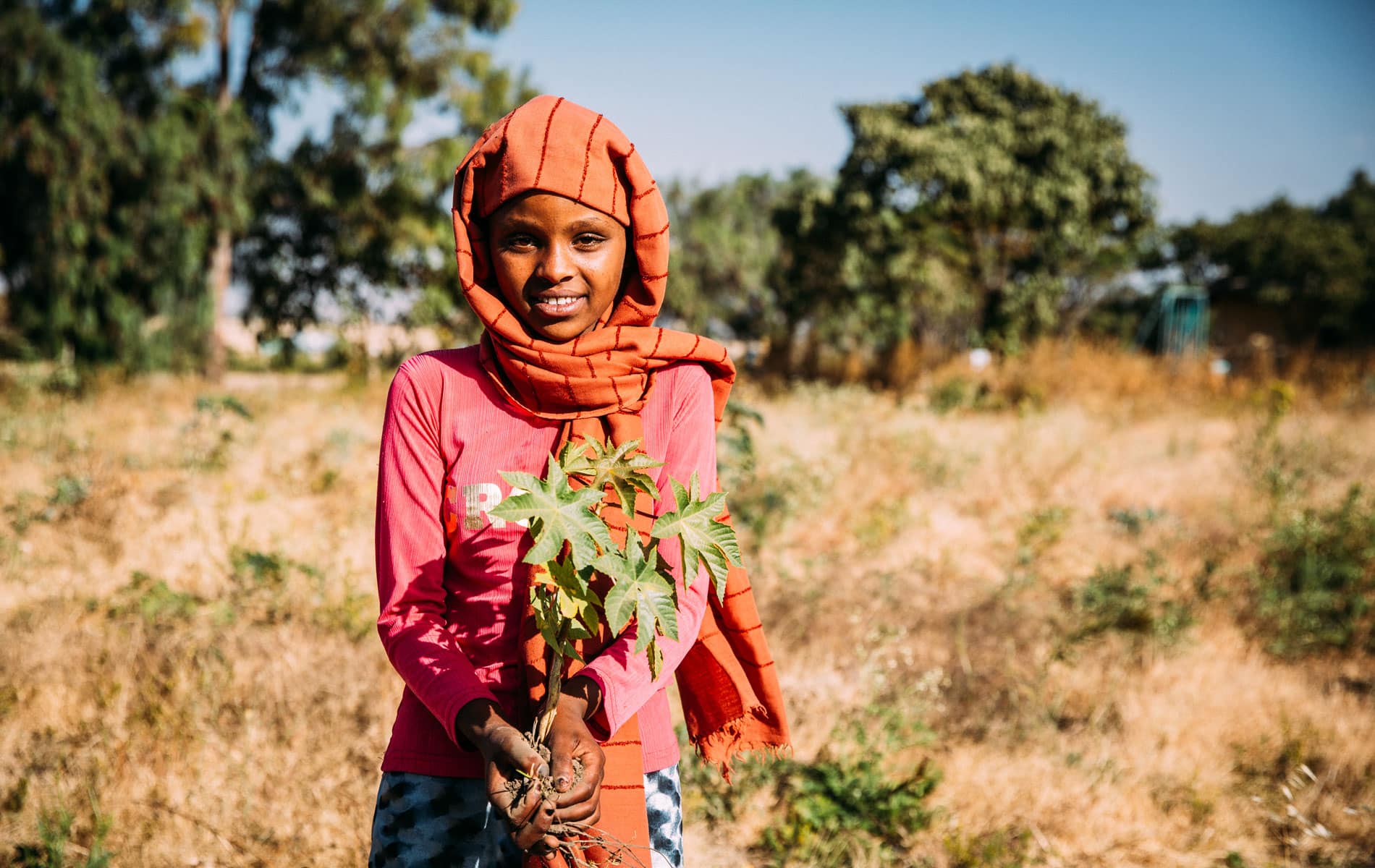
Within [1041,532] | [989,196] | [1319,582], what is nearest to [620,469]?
[1041,532]

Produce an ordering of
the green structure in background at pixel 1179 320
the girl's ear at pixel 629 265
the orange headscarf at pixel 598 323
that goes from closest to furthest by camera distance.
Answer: the orange headscarf at pixel 598 323, the girl's ear at pixel 629 265, the green structure in background at pixel 1179 320

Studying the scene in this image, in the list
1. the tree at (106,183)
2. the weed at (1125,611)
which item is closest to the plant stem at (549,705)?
the weed at (1125,611)

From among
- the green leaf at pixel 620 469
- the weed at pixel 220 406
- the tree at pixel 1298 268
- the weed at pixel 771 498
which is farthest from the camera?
the tree at pixel 1298 268

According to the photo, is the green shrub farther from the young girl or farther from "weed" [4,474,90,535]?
"weed" [4,474,90,535]

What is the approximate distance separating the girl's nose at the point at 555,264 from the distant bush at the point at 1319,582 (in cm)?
425

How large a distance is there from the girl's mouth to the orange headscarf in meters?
0.04

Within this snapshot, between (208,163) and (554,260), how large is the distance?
38.0ft

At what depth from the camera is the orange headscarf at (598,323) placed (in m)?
1.21

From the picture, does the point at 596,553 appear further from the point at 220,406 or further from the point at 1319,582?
the point at 220,406

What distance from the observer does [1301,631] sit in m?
4.24

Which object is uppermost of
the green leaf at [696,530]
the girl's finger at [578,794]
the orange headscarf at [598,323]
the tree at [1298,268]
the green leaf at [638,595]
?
the tree at [1298,268]

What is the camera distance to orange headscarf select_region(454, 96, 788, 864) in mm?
1214

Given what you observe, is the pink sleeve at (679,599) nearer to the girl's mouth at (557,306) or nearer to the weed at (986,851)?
the girl's mouth at (557,306)

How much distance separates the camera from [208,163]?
1085 centimetres
